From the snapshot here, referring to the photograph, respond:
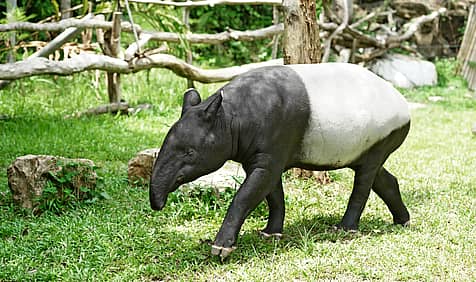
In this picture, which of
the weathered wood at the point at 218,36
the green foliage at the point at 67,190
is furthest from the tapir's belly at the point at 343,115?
the weathered wood at the point at 218,36

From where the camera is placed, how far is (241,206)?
4133 mm

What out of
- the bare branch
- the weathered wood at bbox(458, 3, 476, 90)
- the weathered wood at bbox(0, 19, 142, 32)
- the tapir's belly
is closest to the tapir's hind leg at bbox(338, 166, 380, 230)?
the tapir's belly

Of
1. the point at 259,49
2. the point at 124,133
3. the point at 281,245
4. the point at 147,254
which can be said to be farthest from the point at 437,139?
the point at 259,49

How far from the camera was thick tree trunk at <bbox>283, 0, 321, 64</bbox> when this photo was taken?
19.4 feet

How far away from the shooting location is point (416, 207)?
5.46 metres

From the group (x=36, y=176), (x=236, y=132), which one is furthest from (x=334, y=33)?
(x=236, y=132)

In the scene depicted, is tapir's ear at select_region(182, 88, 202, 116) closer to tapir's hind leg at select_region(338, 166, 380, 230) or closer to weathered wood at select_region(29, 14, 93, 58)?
tapir's hind leg at select_region(338, 166, 380, 230)

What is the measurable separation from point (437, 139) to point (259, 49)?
6.95 metres

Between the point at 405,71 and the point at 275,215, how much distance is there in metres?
9.17

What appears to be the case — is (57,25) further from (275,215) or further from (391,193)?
(391,193)

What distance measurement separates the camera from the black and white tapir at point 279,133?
3.99m

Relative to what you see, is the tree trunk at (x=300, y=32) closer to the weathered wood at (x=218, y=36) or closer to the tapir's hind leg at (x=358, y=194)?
the tapir's hind leg at (x=358, y=194)

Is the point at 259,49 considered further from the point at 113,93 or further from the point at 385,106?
the point at 385,106

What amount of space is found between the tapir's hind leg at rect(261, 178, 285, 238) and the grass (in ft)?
0.28
